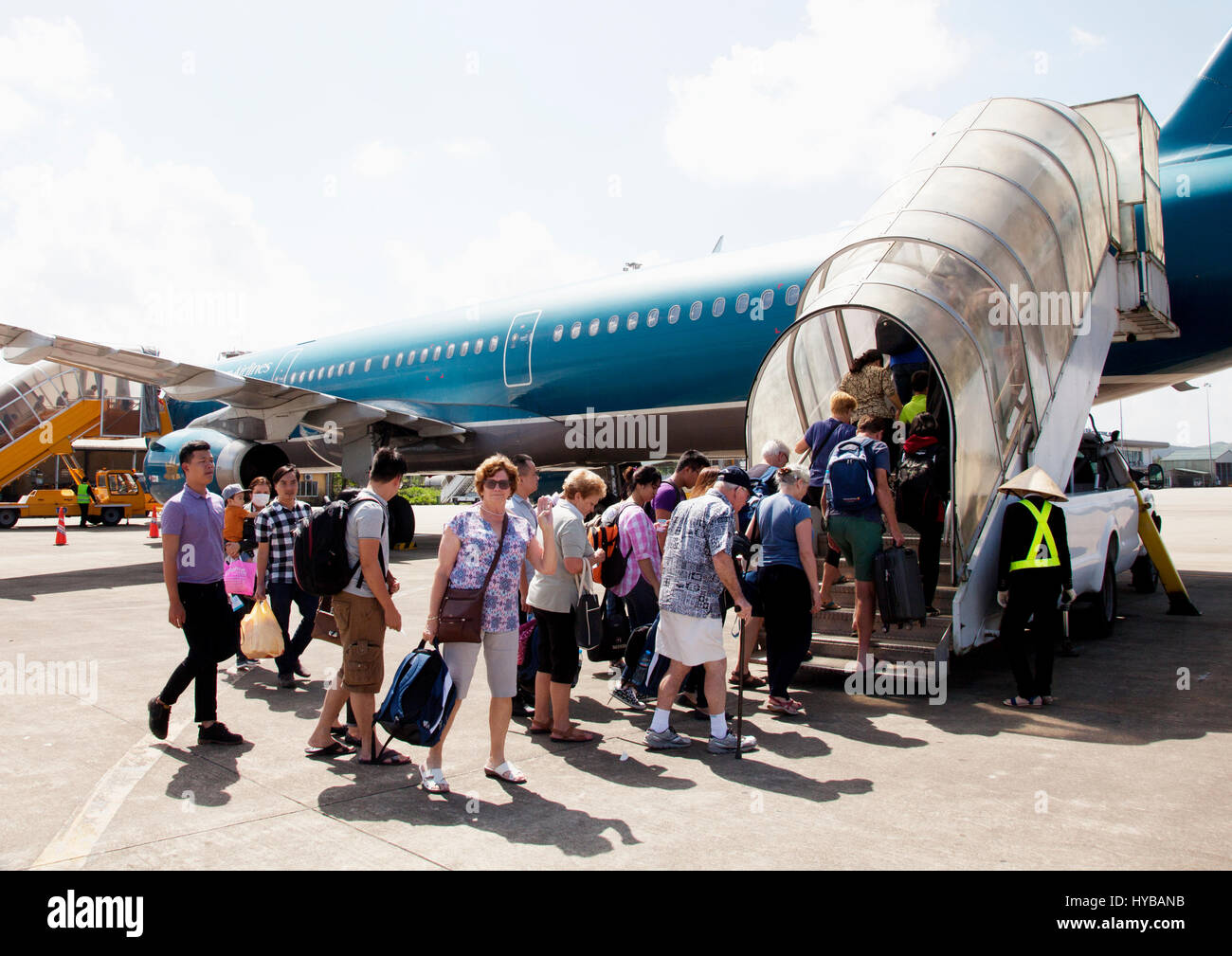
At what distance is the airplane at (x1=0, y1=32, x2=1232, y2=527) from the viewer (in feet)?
34.8

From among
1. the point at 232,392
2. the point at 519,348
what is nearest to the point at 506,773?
the point at 519,348

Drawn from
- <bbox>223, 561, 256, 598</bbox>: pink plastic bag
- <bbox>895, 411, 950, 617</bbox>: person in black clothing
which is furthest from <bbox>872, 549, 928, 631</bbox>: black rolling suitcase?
<bbox>223, 561, 256, 598</bbox>: pink plastic bag

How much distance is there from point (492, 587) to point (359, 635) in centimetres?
83

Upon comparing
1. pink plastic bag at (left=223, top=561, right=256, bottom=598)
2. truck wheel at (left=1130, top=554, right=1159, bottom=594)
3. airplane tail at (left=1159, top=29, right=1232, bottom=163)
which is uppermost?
airplane tail at (left=1159, top=29, right=1232, bottom=163)

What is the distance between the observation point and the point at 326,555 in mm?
4867

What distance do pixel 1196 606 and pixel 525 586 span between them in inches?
340

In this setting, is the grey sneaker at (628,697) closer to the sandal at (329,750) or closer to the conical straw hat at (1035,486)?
the sandal at (329,750)

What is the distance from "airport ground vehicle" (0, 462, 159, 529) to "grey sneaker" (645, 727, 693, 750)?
28.8 m

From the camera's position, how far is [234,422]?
18.3m

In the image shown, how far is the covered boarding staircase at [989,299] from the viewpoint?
279 inches

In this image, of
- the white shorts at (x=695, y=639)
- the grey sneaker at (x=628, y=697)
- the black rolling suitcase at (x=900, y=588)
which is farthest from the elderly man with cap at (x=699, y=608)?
the black rolling suitcase at (x=900, y=588)

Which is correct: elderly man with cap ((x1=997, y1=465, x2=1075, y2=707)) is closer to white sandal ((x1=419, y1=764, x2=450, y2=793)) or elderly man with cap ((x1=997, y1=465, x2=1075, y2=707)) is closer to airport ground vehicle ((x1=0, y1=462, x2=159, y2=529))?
white sandal ((x1=419, y1=764, x2=450, y2=793))
